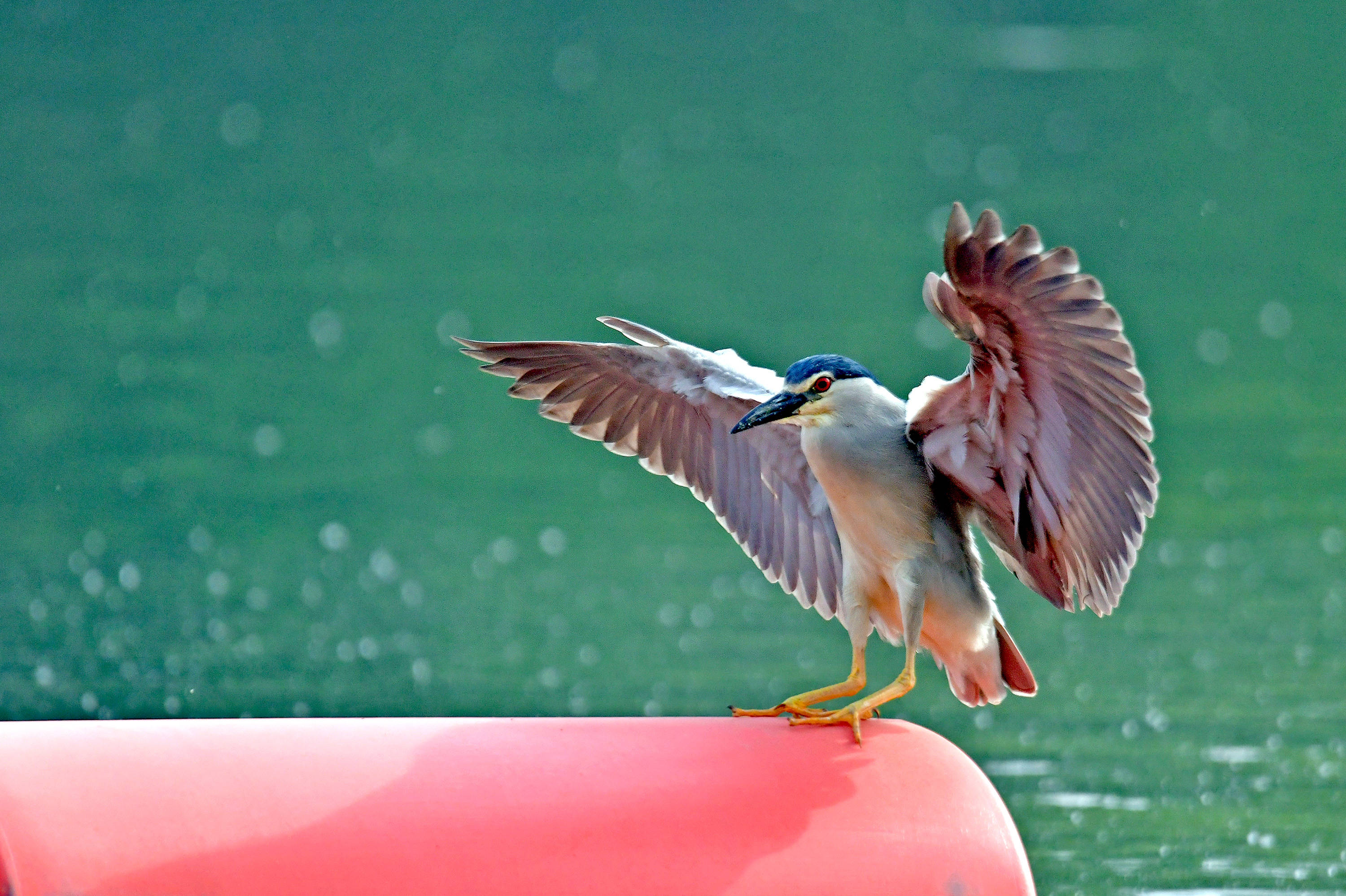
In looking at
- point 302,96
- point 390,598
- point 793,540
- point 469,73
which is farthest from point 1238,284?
point 793,540

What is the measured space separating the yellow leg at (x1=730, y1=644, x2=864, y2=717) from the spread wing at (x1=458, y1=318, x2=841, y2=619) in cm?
61

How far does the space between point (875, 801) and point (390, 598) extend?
195 inches

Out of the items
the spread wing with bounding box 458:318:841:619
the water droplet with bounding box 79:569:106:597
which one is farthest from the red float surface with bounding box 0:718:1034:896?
the water droplet with bounding box 79:569:106:597

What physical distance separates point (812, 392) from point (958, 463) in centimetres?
31

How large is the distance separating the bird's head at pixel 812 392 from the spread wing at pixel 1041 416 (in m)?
0.14

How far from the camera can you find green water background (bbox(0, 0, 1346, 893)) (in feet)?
19.4

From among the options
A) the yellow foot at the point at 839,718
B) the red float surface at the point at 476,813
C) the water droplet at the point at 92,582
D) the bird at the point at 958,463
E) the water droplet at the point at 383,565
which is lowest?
the water droplet at the point at 92,582

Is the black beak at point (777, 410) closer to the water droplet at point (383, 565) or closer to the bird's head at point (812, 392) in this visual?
the bird's head at point (812, 392)

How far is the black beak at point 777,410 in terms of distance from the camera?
3.35 m

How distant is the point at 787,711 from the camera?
3037 millimetres

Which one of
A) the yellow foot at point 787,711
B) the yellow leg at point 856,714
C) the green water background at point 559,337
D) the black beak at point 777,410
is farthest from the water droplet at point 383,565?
the yellow leg at point 856,714

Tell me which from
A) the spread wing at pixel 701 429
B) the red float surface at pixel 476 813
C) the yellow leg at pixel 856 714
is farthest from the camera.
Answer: the spread wing at pixel 701 429

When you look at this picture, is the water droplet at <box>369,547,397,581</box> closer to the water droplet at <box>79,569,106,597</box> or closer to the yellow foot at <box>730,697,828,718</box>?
the water droplet at <box>79,569,106,597</box>

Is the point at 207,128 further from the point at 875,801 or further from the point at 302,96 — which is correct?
the point at 875,801
